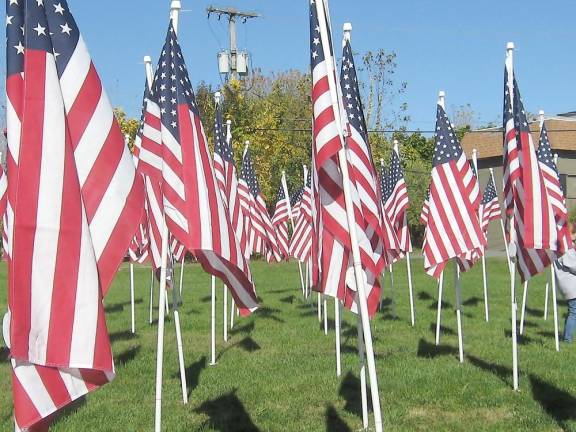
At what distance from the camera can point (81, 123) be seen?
17.1 ft

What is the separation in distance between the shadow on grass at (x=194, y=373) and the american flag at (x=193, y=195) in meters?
3.29

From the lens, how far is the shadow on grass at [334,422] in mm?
8477

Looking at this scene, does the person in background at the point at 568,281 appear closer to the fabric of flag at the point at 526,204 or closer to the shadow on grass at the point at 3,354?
the fabric of flag at the point at 526,204

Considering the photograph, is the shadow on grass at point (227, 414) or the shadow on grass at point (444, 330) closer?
the shadow on grass at point (227, 414)

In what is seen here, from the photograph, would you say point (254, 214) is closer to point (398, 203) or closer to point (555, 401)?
point (398, 203)

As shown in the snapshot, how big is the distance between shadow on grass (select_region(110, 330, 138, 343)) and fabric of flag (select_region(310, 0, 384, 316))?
8.22 meters

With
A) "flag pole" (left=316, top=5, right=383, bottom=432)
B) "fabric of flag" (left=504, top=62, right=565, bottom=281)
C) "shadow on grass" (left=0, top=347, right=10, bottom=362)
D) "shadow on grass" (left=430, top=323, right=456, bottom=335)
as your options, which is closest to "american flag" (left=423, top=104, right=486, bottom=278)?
"fabric of flag" (left=504, top=62, right=565, bottom=281)

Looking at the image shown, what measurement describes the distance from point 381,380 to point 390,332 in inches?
184

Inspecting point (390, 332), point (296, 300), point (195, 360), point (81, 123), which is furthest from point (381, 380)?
point (296, 300)

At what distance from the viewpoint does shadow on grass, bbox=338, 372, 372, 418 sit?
30.5 feet

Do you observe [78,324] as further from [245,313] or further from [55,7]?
[245,313]

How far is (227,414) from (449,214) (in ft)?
14.0

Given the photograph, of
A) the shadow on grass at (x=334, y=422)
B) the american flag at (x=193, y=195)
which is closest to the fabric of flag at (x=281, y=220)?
the shadow on grass at (x=334, y=422)

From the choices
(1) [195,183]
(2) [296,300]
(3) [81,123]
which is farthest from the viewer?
(2) [296,300]
